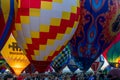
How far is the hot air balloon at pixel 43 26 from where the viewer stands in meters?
7.89

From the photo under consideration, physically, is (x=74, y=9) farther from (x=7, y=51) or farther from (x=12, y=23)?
(x=7, y=51)

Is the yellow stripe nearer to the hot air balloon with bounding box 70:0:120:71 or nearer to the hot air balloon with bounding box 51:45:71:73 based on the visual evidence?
the hot air balloon with bounding box 70:0:120:71

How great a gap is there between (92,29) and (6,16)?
2.90 metres

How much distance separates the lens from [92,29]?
9805mm

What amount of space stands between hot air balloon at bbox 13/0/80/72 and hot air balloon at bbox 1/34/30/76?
323 cm

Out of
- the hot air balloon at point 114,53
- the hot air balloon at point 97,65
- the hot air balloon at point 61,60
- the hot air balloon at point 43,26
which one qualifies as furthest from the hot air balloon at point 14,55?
the hot air balloon at point 97,65

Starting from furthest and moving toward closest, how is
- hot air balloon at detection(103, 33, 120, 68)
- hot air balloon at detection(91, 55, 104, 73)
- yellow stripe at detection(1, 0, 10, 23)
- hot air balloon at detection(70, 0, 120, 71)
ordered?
hot air balloon at detection(91, 55, 104, 73) → hot air balloon at detection(103, 33, 120, 68) → hot air balloon at detection(70, 0, 120, 71) → yellow stripe at detection(1, 0, 10, 23)

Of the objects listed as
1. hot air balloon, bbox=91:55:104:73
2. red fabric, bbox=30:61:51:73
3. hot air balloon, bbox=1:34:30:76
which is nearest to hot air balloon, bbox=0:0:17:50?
red fabric, bbox=30:61:51:73

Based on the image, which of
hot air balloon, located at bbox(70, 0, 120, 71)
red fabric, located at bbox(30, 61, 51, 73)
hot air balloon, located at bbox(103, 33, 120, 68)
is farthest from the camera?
hot air balloon, located at bbox(103, 33, 120, 68)

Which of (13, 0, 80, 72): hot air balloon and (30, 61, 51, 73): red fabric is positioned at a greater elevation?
(13, 0, 80, 72): hot air balloon

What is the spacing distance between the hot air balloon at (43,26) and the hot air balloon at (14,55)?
3.23 metres

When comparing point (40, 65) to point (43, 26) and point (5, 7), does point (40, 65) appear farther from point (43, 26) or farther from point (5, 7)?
point (5, 7)

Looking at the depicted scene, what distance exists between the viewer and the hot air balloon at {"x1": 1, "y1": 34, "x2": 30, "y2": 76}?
454 inches

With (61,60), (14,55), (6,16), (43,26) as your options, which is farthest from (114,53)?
(6,16)
